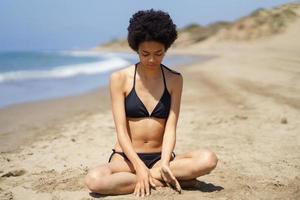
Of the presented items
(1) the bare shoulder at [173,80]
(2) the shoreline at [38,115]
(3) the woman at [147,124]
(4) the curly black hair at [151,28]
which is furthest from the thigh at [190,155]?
(2) the shoreline at [38,115]

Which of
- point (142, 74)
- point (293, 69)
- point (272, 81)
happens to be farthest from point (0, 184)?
point (293, 69)

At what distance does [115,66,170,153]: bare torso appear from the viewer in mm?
4230

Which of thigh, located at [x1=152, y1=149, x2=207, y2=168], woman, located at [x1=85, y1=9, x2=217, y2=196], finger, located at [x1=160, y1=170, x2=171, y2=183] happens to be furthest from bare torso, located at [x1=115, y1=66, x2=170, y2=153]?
finger, located at [x1=160, y1=170, x2=171, y2=183]

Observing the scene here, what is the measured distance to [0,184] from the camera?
455 centimetres

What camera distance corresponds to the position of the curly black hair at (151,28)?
3990 millimetres

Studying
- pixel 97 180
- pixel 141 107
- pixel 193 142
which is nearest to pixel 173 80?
pixel 141 107

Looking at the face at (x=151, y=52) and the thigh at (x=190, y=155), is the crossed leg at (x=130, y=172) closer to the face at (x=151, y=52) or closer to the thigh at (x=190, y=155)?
the thigh at (x=190, y=155)

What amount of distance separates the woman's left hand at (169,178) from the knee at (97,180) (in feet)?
1.52

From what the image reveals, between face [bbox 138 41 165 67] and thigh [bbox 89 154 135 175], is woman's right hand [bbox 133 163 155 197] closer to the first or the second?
thigh [bbox 89 154 135 175]

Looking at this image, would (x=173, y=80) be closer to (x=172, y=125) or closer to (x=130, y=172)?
(x=172, y=125)

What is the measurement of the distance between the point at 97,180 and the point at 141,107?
0.72 meters

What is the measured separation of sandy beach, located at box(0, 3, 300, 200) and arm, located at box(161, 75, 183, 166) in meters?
0.31

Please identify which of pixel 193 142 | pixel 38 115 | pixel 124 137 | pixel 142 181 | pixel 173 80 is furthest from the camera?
pixel 38 115

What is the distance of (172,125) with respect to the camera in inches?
166
